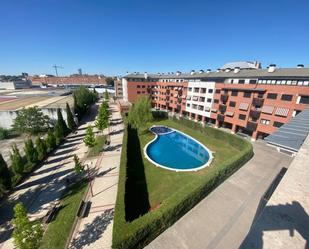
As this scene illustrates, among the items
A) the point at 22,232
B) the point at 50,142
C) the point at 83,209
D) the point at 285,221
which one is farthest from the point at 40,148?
the point at 285,221

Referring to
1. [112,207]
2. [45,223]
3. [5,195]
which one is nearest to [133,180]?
[112,207]

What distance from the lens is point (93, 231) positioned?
42.4 ft

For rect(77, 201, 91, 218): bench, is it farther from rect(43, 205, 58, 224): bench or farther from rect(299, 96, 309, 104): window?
rect(299, 96, 309, 104): window

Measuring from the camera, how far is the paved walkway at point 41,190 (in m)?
14.7

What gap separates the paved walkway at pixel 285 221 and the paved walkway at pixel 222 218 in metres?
9.93

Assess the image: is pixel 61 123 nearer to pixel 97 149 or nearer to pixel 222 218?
pixel 97 149

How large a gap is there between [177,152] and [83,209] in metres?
19.2

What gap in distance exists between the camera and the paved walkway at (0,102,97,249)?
48.1 feet

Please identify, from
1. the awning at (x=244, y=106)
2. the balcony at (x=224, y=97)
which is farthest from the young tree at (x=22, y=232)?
the balcony at (x=224, y=97)

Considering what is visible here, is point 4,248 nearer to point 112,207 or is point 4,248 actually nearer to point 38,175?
point 112,207

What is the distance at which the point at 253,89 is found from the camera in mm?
33438

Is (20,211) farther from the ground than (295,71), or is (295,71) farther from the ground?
(295,71)

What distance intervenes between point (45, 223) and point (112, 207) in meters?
5.84

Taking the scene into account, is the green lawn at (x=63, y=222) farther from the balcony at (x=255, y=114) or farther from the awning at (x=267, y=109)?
the balcony at (x=255, y=114)
